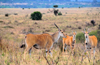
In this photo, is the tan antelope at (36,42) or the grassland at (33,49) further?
the tan antelope at (36,42)

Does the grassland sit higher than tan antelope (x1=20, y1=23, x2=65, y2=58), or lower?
lower

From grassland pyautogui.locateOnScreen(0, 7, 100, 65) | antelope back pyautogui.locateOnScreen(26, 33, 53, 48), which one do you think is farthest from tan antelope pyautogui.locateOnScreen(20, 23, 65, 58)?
grassland pyautogui.locateOnScreen(0, 7, 100, 65)

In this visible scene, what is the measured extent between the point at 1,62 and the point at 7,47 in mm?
2234

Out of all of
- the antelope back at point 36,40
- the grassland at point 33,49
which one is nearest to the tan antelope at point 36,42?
the antelope back at point 36,40

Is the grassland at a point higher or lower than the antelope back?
lower

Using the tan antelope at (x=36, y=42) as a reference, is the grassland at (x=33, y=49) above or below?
below

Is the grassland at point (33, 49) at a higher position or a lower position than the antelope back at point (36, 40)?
lower

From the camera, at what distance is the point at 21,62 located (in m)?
4.78

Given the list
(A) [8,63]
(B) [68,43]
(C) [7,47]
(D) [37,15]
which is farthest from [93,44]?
(D) [37,15]

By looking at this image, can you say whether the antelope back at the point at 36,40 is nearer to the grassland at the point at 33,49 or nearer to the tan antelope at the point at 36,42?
the tan antelope at the point at 36,42

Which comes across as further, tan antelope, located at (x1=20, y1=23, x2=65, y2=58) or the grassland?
tan antelope, located at (x1=20, y1=23, x2=65, y2=58)

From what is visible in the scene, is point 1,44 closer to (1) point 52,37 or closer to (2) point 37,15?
(1) point 52,37

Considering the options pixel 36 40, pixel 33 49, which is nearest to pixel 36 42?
pixel 36 40

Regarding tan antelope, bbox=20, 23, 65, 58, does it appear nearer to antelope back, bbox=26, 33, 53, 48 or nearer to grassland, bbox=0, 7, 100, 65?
antelope back, bbox=26, 33, 53, 48
